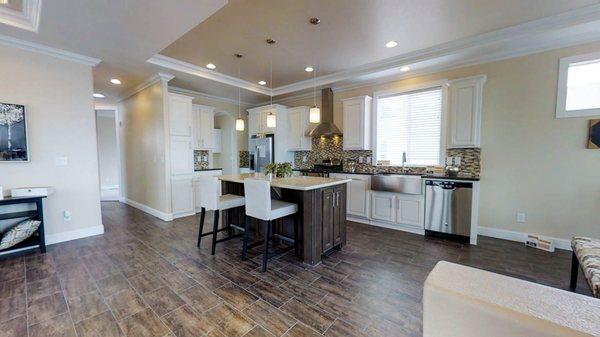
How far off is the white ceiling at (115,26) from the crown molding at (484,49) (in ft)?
2.54

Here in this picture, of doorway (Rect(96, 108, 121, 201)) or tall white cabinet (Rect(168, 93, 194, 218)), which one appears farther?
doorway (Rect(96, 108, 121, 201))

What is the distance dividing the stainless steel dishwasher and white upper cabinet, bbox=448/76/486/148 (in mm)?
737

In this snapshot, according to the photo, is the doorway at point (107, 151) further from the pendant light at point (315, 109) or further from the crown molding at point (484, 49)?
the pendant light at point (315, 109)

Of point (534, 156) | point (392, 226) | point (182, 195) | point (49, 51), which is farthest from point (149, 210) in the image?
point (534, 156)

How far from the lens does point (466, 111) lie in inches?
147

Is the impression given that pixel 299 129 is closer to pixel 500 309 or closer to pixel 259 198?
pixel 259 198

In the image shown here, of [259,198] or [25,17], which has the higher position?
[25,17]

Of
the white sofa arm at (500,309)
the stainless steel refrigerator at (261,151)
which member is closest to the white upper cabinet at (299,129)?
the stainless steel refrigerator at (261,151)

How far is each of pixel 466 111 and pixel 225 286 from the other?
161 inches

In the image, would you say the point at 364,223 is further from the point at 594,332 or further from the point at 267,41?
the point at 594,332

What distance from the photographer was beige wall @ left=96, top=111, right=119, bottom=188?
830 cm

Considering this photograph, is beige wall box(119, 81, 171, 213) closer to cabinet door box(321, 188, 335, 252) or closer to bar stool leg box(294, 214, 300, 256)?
bar stool leg box(294, 214, 300, 256)

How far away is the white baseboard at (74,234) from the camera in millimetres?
3414

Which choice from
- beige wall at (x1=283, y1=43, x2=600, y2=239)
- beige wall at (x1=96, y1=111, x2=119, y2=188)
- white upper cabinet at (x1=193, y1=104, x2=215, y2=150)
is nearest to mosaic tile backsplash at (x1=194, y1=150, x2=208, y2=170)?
white upper cabinet at (x1=193, y1=104, x2=215, y2=150)
